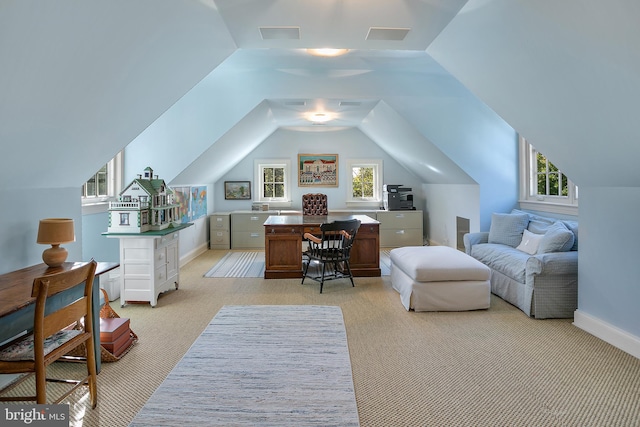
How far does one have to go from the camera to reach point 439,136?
5176 mm

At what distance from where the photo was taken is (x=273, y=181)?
8.34 meters

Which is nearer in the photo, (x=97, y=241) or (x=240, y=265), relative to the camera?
(x=97, y=241)

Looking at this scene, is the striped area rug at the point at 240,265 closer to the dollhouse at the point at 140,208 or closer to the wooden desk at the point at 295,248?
the wooden desk at the point at 295,248

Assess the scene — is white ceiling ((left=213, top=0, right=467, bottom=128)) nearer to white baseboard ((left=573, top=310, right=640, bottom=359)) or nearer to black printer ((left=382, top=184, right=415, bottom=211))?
white baseboard ((left=573, top=310, right=640, bottom=359))

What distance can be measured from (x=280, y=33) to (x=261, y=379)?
2.47 metres

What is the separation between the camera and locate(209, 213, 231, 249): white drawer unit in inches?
300

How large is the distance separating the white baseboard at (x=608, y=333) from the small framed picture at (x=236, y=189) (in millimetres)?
6407

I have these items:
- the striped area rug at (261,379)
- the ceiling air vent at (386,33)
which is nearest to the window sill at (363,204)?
the striped area rug at (261,379)

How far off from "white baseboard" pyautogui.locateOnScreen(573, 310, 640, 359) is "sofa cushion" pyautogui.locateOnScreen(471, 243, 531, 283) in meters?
0.56

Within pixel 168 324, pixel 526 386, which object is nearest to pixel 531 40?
pixel 526 386

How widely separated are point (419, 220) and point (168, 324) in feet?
18.2

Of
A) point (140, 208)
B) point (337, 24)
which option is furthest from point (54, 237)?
point (337, 24)

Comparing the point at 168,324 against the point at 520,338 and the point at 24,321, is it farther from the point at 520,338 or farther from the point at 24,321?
the point at 520,338

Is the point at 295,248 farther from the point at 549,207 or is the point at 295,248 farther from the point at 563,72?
the point at 563,72
